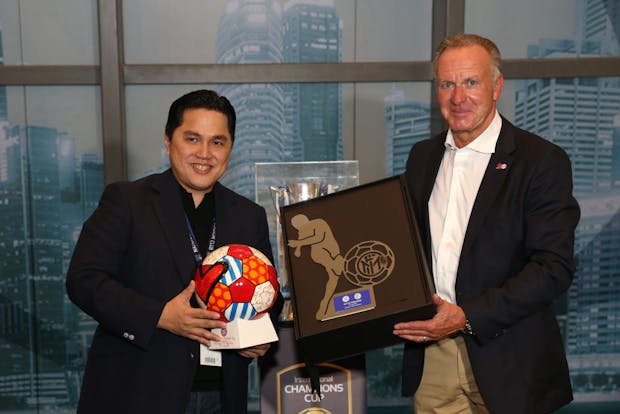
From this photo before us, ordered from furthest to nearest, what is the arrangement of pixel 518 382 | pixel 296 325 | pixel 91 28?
pixel 91 28, pixel 518 382, pixel 296 325

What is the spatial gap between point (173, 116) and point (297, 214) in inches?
21.7

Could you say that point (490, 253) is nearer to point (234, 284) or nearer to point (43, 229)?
point (234, 284)

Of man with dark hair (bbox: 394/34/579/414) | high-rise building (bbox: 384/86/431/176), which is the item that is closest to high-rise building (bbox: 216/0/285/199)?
high-rise building (bbox: 384/86/431/176)

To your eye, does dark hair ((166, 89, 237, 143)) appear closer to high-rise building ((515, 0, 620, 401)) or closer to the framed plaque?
the framed plaque

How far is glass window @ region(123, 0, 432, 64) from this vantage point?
4.30 m

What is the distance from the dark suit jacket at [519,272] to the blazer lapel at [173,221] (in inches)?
36.5

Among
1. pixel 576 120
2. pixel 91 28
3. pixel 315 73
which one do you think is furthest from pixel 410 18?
pixel 91 28

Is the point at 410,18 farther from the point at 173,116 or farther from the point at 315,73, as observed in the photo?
the point at 173,116

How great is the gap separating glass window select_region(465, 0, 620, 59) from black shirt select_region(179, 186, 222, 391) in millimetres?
2743

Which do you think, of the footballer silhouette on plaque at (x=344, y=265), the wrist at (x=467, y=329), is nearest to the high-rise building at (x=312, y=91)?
the footballer silhouette on plaque at (x=344, y=265)

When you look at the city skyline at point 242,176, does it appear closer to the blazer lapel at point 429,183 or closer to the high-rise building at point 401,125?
the high-rise building at point 401,125

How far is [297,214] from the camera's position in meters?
2.30

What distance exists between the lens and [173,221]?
7.18 feet

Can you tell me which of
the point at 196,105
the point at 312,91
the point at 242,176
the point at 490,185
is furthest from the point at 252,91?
the point at 490,185
